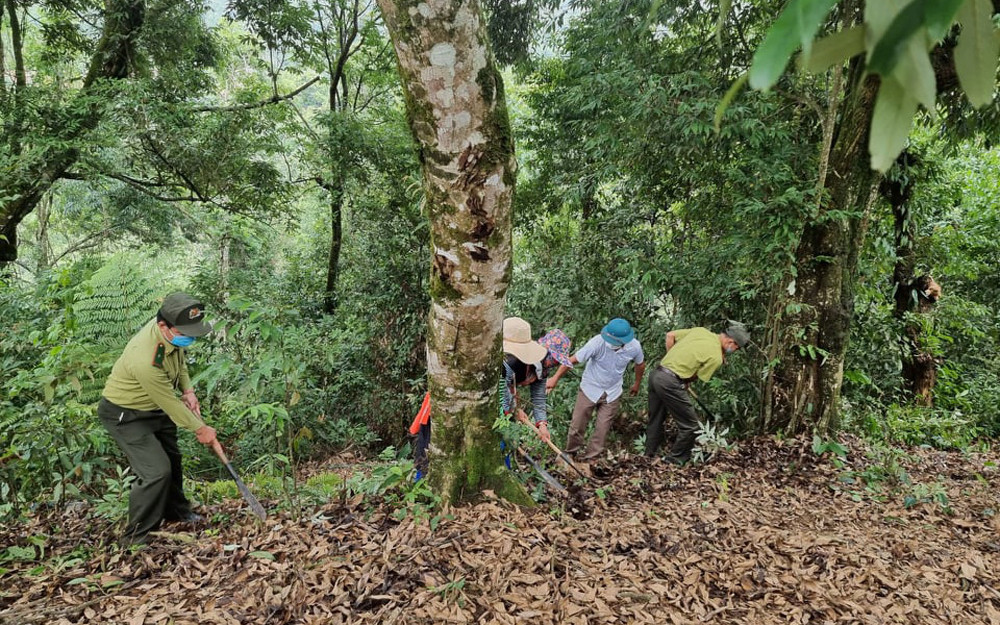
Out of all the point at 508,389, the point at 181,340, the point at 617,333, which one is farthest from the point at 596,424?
the point at 181,340

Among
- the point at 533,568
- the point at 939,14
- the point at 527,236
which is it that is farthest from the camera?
the point at 527,236

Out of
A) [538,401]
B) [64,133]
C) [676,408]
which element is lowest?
[676,408]

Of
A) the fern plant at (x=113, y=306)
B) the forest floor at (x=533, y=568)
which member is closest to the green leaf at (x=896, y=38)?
the forest floor at (x=533, y=568)

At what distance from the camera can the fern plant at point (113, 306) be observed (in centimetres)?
583

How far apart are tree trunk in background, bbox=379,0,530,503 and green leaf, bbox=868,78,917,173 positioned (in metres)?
2.25

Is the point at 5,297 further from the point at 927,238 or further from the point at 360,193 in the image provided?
the point at 927,238

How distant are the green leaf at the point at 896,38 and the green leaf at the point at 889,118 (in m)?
0.02

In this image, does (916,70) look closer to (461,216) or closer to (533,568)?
(461,216)

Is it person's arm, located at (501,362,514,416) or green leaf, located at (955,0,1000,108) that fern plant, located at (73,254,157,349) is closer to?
person's arm, located at (501,362,514,416)

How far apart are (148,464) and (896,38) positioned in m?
4.31

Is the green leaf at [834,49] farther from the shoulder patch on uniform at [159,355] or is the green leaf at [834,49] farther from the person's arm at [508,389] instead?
the shoulder patch on uniform at [159,355]

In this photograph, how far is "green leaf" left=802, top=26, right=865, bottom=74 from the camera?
0.67 metres

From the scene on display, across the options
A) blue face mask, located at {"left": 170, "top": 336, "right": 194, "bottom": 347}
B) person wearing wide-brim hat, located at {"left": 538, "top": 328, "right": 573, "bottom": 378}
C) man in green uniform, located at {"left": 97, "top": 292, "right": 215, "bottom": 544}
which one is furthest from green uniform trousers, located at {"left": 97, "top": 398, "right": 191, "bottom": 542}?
person wearing wide-brim hat, located at {"left": 538, "top": 328, "right": 573, "bottom": 378}

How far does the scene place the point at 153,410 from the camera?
3.78m
